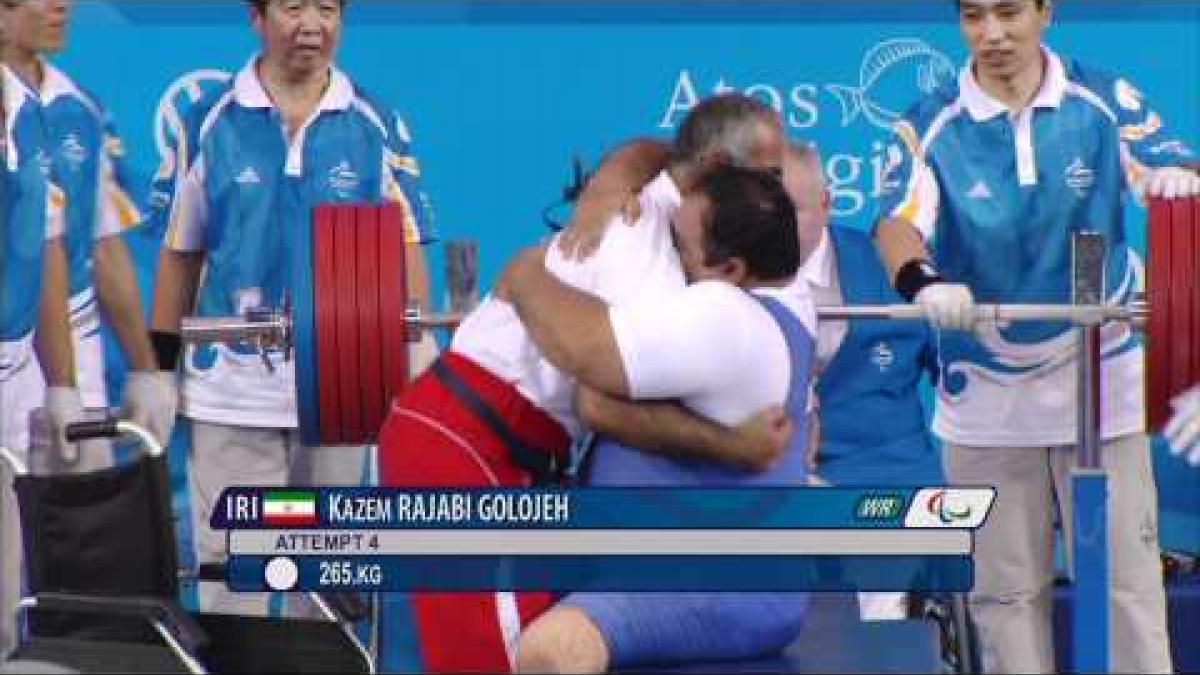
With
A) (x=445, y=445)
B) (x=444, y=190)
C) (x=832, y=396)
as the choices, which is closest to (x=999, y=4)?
(x=832, y=396)

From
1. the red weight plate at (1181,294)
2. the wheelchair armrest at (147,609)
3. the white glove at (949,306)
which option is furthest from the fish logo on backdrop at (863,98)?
the wheelchair armrest at (147,609)

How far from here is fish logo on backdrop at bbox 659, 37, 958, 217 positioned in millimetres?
4914

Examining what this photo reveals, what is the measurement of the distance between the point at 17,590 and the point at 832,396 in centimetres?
150

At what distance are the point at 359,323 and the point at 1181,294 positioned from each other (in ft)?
4.13

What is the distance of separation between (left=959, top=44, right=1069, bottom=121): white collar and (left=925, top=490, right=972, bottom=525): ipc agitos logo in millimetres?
974

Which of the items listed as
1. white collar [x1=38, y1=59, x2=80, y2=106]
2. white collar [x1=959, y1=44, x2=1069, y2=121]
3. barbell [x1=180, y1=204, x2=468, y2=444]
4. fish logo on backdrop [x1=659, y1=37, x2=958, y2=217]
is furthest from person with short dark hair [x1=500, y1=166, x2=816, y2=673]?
white collar [x1=38, y1=59, x2=80, y2=106]

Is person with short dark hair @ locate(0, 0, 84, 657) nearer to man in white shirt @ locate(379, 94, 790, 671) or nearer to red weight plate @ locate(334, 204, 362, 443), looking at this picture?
red weight plate @ locate(334, 204, 362, 443)

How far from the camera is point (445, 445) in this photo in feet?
12.6

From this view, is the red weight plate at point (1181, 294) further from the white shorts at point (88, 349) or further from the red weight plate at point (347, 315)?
the white shorts at point (88, 349)

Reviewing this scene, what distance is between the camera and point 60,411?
473 centimetres

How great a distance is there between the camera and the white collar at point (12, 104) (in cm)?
477

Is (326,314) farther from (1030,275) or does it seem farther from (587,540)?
(1030,275)

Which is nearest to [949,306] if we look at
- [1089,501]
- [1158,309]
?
[1158,309]

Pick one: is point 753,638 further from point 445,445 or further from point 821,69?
point 821,69
